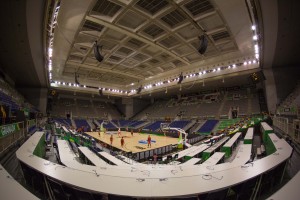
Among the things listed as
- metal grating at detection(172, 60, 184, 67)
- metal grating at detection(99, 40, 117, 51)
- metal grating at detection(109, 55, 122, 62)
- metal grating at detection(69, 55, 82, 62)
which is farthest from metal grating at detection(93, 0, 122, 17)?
metal grating at detection(172, 60, 184, 67)

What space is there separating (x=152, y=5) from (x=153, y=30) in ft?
8.97

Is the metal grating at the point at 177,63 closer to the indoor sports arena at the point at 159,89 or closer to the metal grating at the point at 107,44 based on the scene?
the indoor sports arena at the point at 159,89

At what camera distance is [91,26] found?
11.4m

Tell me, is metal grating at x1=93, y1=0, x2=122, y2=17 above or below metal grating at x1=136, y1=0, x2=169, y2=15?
below

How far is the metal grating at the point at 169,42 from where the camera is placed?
532 inches

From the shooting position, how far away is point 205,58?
18000 mm

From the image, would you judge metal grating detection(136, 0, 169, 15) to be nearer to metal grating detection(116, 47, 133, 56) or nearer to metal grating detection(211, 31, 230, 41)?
metal grating detection(211, 31, 230, 41)

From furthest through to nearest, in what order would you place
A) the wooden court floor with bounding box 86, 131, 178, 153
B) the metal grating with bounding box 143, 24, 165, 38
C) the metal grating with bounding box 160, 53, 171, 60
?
the metal grating with bounding box 160, 53, 171, 60, the wooden court floor with bounding box 86, 131, 178, 153, the metal grating with bounding box 143, 24, 165, 38

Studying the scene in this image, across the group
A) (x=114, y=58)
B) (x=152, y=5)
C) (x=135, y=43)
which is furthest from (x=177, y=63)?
(x=152, y=5)

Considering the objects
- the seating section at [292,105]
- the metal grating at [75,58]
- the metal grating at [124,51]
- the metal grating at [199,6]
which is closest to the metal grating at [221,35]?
the metal grating at [199,6]

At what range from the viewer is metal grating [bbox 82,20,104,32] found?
1100 cm

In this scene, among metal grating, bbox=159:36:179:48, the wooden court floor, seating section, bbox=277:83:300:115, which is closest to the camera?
seating section, bbox=277:83:300:115

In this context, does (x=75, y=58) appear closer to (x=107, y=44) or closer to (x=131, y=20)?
(x=107, y=44)

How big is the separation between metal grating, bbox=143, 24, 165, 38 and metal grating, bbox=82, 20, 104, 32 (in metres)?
3.34
